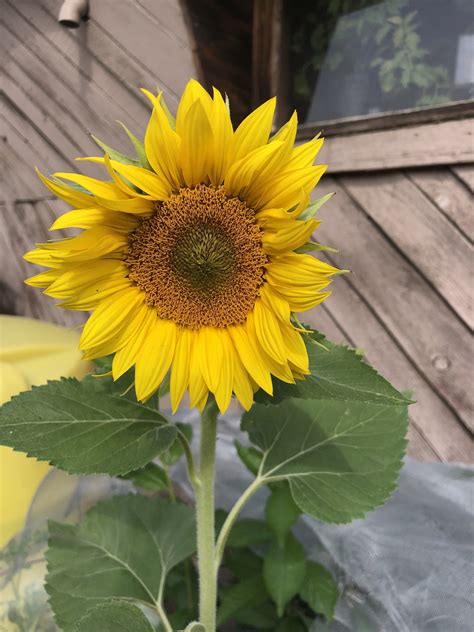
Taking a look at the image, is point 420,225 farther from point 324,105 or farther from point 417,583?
point 417,583

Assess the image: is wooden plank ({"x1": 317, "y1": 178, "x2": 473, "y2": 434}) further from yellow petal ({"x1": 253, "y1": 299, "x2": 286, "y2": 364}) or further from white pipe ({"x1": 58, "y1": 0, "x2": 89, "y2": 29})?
white pipe ({"x1": 58, "y1": 0, "x2": 89, "y2": 29})

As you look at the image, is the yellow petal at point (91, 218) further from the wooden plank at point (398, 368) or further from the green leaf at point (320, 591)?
the wooden plank at point (398, 368)

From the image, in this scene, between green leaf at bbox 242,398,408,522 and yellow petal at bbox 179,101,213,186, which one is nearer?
yellow petal at bbox 179,101,213,186

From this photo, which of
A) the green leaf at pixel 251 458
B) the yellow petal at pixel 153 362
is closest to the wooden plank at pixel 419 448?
the green leaf at pixel 251 458

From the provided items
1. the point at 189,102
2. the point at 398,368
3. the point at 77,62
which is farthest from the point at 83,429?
the point at 77,62

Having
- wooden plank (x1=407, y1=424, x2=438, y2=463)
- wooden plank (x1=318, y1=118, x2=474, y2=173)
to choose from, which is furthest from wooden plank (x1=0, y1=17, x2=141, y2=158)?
wooden plank (x1=407, y1=424, x2=438, y2=463)

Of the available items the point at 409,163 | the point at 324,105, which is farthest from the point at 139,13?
the point at 409,163

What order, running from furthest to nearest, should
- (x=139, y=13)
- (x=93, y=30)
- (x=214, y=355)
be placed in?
(x=93, y=30)
(x=139, y=13)
(x=214, y=355)
